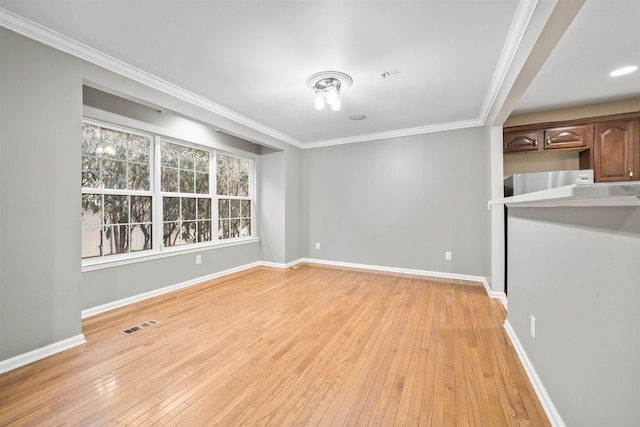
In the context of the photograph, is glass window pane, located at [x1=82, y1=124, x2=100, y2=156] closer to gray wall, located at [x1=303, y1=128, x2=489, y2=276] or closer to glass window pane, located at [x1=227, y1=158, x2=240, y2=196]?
glass window pane, located at [x1=227, y1=158, x2=240, y2=196]

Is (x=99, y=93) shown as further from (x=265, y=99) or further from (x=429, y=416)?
(x=429, y=416)

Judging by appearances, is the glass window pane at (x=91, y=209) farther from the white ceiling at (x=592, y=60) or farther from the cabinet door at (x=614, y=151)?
the cabinet door at (x=614, y=151)

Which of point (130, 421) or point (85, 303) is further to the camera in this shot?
point (85, 303)

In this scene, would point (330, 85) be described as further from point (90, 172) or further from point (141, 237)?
point (141, 237)

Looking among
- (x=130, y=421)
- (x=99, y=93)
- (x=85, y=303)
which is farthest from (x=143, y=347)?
(x=99, y=93)

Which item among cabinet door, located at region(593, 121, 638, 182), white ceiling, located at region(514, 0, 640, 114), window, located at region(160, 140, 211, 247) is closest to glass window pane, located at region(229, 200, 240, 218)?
window, located at region(160, 140, 211, 247)

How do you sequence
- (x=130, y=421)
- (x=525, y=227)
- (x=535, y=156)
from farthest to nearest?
(x=535, y=156) < (x=525, y=227) < (x=130, y=421)

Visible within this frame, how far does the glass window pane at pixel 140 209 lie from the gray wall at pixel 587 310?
13.7 feet

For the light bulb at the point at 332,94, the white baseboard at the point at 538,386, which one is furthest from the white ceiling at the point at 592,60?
the white baseboard at the point at 538,386

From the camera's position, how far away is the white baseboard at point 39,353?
6.28 feet

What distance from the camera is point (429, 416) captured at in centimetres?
148

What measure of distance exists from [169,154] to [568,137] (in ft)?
17.8

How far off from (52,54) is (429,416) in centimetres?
378

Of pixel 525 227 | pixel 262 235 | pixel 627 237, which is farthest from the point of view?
pixel 262 235
